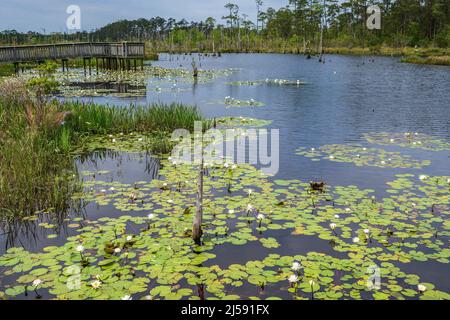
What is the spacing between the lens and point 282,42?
110 m

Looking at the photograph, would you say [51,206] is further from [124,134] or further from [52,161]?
[124,134]

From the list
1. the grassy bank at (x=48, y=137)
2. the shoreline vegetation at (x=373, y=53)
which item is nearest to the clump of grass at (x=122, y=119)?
the grassy bank at (x=48, y=137)

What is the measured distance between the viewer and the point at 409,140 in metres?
16.3

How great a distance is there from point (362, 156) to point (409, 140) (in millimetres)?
3903

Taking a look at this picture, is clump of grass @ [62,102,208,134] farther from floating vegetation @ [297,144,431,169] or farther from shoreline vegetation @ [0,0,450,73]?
shoreline vegetation @ [0,0,450,73]

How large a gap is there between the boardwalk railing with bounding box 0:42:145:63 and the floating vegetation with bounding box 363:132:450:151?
94.1ft

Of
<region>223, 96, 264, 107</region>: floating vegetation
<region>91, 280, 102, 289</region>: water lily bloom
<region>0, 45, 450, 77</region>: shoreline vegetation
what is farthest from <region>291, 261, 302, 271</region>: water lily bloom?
<region>0, 45, 450, 77</region>: shoreline vegetation

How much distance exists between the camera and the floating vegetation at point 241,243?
5984 millimetres

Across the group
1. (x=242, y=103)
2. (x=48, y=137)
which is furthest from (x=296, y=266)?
(x=242, y=103)

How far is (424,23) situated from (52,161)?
9158cm

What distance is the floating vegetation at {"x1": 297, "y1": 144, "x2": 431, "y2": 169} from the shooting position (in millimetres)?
12570

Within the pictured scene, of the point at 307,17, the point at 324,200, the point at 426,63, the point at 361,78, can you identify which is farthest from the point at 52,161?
the point at 307,17

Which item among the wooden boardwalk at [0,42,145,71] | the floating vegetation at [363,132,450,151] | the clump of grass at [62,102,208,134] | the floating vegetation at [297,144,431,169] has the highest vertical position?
the wooden boardwalk at [0,42,145,71]

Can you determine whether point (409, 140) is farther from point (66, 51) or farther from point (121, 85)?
point (66, 51)
